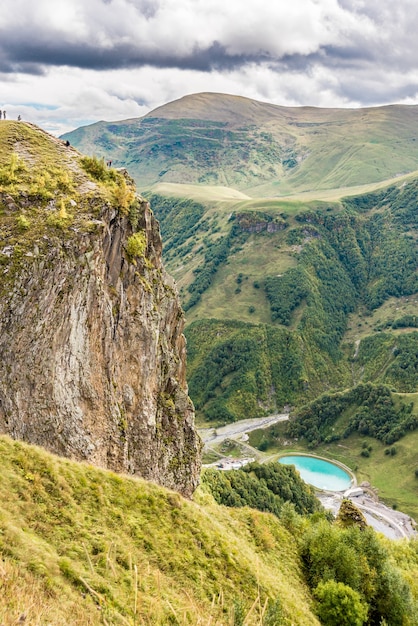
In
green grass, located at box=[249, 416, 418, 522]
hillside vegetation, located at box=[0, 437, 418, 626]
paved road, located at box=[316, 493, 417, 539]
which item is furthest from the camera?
green grass, located at box=[249, 416, 418, 522]

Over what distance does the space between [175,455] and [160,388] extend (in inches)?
305

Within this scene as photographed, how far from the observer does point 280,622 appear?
28969mm

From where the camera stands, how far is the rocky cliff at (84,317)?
33.4 m

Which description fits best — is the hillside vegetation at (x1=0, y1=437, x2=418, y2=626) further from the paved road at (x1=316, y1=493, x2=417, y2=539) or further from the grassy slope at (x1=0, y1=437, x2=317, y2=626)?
the paved road at (x1=316, y1=493, x2=417, y2=539)

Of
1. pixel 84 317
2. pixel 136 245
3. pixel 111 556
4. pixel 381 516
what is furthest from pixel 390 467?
pixel 111 556

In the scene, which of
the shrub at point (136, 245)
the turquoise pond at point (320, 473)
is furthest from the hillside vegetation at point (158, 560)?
the turquoise pond at point (320, 473)

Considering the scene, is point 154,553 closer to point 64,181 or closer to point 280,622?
point 280,622

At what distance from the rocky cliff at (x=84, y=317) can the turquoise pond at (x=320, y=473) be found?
138 meters

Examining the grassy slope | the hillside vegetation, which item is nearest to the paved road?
the hillside vegetation

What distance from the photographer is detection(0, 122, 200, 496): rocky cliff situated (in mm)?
33406

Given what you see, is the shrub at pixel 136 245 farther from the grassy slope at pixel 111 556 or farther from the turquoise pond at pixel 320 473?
the turquoise pond at pixel 320 473

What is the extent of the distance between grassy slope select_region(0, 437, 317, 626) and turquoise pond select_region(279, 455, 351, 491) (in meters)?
142

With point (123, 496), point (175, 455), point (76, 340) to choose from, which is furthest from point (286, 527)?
point (76, 340)

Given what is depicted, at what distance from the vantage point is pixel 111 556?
74.9ft
